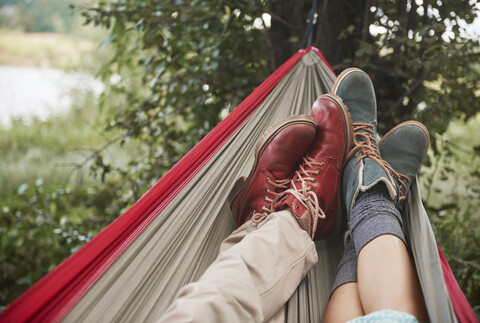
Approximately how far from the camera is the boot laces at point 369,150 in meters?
1.04

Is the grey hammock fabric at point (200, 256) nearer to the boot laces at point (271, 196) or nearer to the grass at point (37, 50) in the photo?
the boot laces at point (271, 196)

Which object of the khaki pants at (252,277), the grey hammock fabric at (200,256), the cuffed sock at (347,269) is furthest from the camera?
the cuffed sock at (347,269)

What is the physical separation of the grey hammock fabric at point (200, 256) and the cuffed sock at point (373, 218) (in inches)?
1.7

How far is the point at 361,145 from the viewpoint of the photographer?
1107 mm

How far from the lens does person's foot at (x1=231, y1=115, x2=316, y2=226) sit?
1.06 metres

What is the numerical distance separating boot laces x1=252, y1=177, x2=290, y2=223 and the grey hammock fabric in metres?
0.10

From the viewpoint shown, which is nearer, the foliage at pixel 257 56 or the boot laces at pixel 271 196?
the boot laces at pixel 271 196

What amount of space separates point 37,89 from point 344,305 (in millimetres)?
4886

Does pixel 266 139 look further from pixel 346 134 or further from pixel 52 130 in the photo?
pixel 52 130

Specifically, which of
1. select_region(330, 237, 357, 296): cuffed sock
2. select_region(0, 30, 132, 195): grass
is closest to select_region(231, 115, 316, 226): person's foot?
select_region(330, 237, 357, 296): cuffed sock

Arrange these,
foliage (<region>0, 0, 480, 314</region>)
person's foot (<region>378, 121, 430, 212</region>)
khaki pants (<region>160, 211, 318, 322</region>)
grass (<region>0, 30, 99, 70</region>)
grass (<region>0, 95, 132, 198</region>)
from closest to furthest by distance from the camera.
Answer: khaki pants (<region>160, 211, 318, 322</region>) < person's foot (<region>378, 121, 430, 212</region>) < foliage (<region>0, 0, 480, 314</region>) < grass (<region>0, 95, 132, 198</region>) < grass (<region>0, 30, 99, 70</region>)

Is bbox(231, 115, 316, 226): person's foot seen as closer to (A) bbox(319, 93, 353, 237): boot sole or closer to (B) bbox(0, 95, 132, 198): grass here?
(A) bbox(319, 93, 353, 237): boot sole

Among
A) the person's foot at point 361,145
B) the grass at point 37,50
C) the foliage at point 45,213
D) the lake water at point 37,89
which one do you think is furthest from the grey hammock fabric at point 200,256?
the grass at point 37,50

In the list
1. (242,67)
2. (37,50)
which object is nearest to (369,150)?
(242,67)
